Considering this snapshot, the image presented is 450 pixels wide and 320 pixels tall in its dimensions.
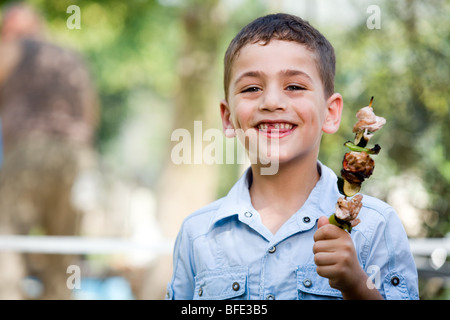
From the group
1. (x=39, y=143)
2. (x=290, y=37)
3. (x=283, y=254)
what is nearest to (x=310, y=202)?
(x=283, y=254)

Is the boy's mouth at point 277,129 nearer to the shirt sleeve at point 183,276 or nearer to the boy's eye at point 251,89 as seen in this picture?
the boy's eye at point 251,89

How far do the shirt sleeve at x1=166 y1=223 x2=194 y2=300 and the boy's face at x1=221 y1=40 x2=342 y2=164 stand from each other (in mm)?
429

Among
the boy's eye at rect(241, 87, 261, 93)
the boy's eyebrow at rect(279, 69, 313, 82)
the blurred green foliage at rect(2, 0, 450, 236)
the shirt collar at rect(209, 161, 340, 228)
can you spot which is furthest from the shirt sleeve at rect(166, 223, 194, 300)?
the blurred green foliage at rect(2, 0, 450, 236)

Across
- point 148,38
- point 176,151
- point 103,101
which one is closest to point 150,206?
point 103,101

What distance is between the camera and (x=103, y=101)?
621 inches

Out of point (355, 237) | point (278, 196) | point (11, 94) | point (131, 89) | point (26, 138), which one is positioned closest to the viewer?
point (355, 237)

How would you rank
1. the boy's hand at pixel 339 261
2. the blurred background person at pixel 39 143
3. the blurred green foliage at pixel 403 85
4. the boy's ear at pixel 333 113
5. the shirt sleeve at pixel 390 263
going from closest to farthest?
1. the boy's hand at pixel 339 261
2. the shirt sleeve at pixel 390 263
3. the boy's ear at pixel 333 113
4. the blurred green foliage at pixel 403 85
5. the blurred background person at pixel 39 143

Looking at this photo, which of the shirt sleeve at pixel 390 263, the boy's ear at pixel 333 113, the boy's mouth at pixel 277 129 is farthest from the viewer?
the boy's ear at pixel 333 113

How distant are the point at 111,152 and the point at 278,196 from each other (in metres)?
17.6

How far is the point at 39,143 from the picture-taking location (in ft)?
21.9

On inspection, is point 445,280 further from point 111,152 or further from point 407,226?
point 111,152

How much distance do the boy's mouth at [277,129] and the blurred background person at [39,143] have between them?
205 inches

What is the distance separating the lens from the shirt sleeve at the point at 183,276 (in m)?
1.83

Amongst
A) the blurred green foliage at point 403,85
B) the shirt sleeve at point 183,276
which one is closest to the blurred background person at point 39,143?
the blurred green foliage at point 403,85
